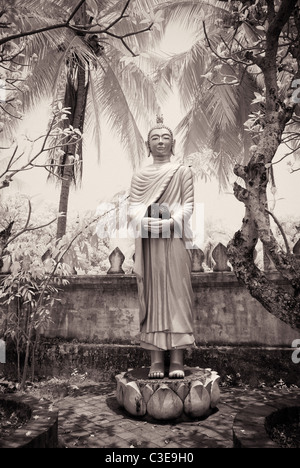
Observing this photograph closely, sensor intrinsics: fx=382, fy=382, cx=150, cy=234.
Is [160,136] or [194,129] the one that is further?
[194,129]

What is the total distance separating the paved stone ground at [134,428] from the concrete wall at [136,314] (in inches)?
38.6

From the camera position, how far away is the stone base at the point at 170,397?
12.0ft

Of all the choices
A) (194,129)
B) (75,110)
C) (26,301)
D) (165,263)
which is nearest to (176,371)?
(165,263)

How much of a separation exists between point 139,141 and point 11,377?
821 centimetres

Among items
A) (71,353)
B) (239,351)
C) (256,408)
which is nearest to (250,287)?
(256,408)

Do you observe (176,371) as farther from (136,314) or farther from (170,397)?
(136,314)

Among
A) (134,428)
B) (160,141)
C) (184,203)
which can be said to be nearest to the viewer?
(134,428)

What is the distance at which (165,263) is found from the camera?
421cm

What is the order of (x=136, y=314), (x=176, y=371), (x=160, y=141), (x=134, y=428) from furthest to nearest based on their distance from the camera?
(x=136, y=314), (x=160, y=141), (x=176, y=371), (x=134, y=428)

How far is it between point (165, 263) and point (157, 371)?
114 centimetres

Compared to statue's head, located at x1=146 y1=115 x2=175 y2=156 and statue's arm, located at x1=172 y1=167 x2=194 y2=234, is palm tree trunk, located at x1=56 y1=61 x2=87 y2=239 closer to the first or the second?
statue's head, located at x1=146 y1=115 x2=175 y2=156

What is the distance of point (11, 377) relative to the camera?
5.90 m

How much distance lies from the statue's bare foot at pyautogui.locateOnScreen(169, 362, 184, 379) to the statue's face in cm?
241
